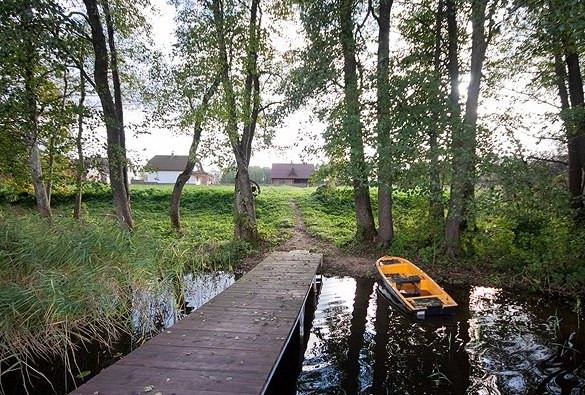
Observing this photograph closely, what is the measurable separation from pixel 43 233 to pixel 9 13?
433 centimetres

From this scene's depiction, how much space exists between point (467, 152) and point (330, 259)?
4.98 m

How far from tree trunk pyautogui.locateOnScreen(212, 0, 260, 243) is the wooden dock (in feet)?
18.0

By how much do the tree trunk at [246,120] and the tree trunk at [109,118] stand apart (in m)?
3.67

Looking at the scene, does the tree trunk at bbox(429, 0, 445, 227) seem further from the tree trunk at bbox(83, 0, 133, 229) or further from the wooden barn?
the wooden barn

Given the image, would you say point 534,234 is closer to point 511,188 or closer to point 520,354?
point 511,188

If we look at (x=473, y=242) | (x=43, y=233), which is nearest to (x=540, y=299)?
(x=473, y=242)

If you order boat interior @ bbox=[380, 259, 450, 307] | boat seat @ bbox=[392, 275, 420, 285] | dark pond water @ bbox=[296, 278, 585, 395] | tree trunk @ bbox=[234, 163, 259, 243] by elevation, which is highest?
tree trunk @ bbox=[234, 163, 259, 243]

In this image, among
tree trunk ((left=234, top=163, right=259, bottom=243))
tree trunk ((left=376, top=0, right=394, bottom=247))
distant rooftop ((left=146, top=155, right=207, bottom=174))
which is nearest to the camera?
tree trunk ((left=376, top=0, right=394, bottom=247))

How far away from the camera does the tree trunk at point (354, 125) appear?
771 cm

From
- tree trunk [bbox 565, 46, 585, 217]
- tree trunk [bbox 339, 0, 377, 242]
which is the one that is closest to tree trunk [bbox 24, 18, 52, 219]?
tree trunk [bbox 339, 0, 377, 242]

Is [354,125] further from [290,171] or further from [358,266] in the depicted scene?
[290,171]

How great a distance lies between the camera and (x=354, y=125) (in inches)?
299

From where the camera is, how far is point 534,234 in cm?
825

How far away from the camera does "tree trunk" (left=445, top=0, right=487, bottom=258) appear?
22.4ft
